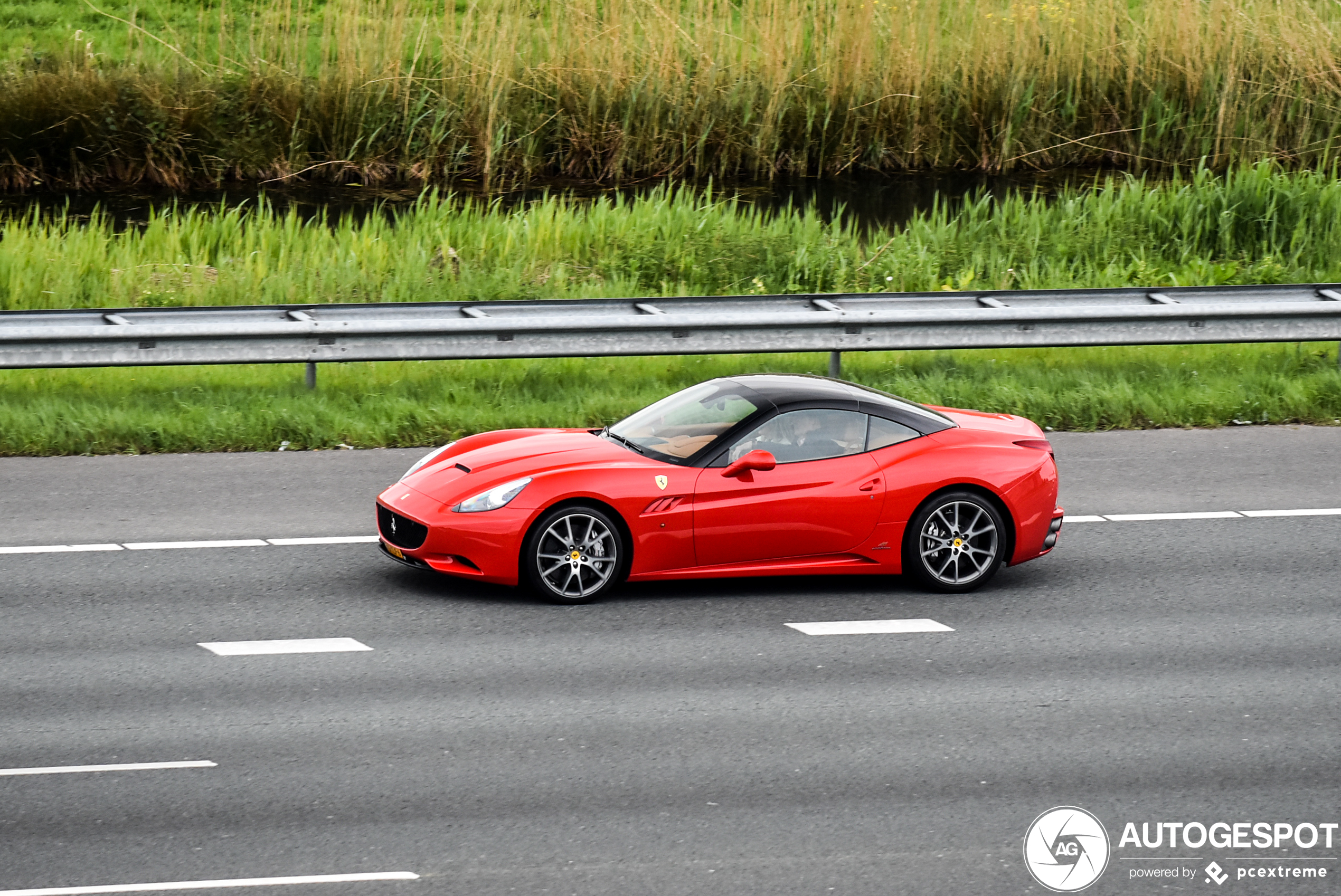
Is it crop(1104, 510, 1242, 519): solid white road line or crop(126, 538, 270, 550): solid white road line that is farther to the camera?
crop(1104, 510, 1242, 519): solid white road line

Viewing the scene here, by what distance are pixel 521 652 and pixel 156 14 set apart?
19529mm

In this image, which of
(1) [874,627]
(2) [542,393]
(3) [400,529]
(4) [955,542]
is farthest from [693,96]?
(1) [874,627]

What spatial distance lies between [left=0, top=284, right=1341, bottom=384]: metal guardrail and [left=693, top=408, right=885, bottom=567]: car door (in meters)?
4.10

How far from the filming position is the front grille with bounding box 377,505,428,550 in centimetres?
814

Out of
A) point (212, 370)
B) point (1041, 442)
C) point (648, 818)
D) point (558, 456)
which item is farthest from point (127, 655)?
point (212, 370)

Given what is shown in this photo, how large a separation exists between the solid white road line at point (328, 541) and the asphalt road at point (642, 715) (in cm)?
6

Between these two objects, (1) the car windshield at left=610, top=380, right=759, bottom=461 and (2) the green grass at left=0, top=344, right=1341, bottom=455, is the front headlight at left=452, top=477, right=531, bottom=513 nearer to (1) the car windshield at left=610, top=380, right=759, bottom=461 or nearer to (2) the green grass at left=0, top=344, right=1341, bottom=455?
(1) the car windshield at left=610, top=380, right=759, bottom=461

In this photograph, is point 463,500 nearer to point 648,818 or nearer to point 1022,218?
point 648,818

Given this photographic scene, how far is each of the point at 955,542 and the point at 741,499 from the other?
1258 millimetres

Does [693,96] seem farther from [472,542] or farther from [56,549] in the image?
[472,542]

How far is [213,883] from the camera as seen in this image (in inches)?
206

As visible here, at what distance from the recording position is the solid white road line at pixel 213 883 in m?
5.17

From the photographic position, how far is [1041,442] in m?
8.90

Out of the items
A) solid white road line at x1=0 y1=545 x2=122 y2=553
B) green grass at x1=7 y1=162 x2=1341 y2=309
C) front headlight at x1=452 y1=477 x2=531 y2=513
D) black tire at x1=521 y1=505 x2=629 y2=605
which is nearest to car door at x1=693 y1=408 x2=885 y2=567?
black tire at x1=521 y1=505 x2=629 y2=605
